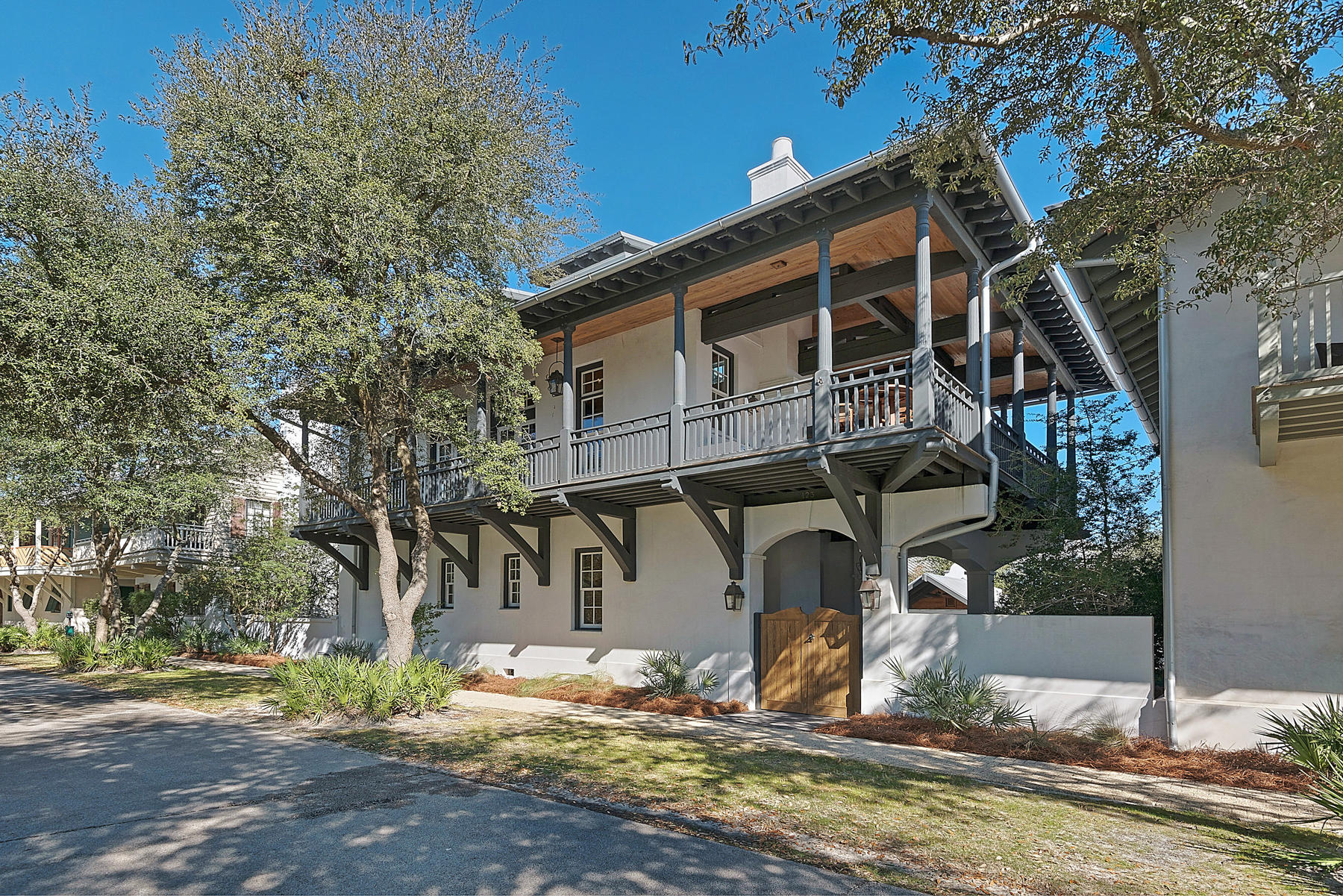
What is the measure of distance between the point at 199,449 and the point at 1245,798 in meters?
14.9

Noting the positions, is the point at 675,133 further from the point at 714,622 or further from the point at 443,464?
the point at 714,622

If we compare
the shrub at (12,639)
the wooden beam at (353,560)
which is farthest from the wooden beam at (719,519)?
the shrub at (12,639)

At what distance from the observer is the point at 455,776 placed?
7.79 meters

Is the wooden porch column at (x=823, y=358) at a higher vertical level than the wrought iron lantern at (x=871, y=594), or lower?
higher

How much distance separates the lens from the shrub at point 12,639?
995 inches

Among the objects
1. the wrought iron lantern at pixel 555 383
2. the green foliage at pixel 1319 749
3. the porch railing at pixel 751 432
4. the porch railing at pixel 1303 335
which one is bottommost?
the green foliage at pixel 1319 749

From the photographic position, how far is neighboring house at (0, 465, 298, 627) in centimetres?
2523

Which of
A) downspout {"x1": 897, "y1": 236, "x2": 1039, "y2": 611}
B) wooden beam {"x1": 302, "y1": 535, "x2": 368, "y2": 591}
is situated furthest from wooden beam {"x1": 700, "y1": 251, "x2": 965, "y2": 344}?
wooden beam {"x1": 302, "y1": 535, "x2": 368, "y2": 591}

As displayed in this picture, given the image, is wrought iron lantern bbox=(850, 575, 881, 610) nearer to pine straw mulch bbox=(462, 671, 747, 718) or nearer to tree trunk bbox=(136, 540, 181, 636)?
pine straw mulch bbox=(462, 671, 747, 718)

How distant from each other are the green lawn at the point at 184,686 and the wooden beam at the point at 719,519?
25.5 ft

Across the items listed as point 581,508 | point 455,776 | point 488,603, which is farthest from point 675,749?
point 488,603

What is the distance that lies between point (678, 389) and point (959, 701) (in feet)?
19.5

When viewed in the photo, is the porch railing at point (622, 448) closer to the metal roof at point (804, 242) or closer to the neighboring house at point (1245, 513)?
the metal roof at point (804, 242)

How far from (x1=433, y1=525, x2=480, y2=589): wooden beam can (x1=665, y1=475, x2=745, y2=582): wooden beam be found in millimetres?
6575
